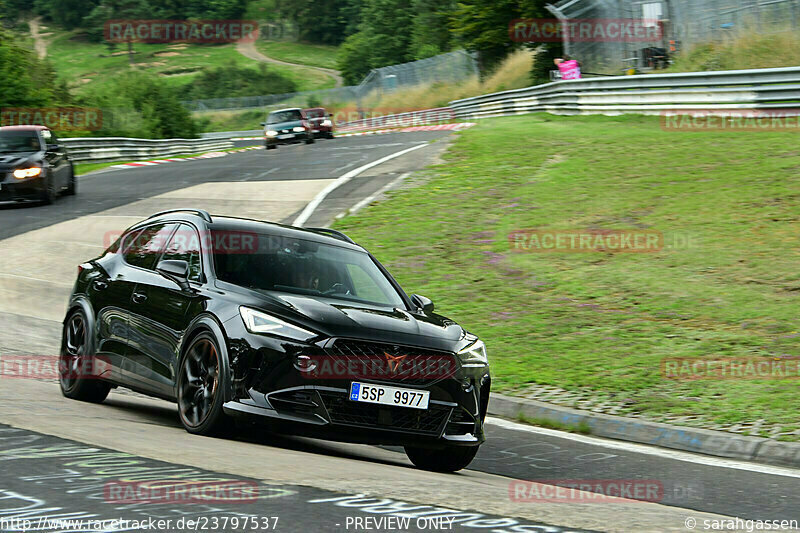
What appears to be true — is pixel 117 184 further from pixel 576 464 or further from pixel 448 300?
pixel 576 464

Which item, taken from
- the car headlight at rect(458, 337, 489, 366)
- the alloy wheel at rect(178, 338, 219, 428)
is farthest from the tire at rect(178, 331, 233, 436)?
the car headlight at rect(458, 337, 489, 366)

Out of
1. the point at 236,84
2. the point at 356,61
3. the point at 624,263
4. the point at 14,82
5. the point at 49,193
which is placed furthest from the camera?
the point at 236,84

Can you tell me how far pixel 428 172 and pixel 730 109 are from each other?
714 cm

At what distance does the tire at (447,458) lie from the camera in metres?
7.22

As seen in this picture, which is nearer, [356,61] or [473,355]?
[473,355]

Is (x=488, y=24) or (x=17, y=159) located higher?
(x=488, y=24)

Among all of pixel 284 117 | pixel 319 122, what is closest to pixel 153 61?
pixel 319 122

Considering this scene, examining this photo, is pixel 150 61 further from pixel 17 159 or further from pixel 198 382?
pixel 198 382

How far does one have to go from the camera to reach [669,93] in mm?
26156

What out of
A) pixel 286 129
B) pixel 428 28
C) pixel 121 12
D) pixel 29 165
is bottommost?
pixel 286 129

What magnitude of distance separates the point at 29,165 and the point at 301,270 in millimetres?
15754

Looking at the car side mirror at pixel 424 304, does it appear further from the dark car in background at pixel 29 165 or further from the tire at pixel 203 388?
the dark car in background at pixel 29 165

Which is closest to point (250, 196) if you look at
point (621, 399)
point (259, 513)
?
point (621, 399)

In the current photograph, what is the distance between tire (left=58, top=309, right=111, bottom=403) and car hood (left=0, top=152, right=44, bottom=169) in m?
13.6
